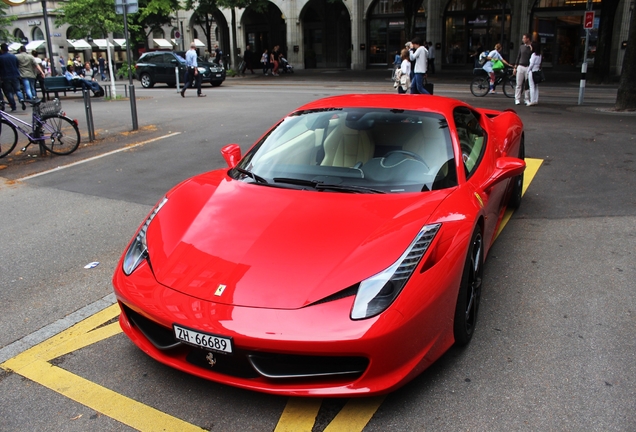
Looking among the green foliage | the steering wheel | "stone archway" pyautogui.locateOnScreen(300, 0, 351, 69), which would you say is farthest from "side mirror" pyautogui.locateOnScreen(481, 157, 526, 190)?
"stone archway" pyautogui.locateOnScreen(300, 0, 351, 69)

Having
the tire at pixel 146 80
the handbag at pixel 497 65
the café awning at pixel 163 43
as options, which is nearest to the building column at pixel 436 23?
the tire at pixel 146 80

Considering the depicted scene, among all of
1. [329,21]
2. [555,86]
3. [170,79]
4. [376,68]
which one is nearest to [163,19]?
[329,21]

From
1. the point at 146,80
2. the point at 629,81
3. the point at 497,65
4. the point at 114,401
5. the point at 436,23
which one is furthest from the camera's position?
the point at 436,23

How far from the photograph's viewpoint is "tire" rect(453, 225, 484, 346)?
3059 millimetres

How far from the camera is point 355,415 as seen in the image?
2688 millimetres

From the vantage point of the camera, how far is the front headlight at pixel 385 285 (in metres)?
2.56

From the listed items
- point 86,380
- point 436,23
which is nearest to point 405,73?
point 86,380

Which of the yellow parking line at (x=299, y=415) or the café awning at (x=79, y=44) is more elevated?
the café awning at (x=79, y=44)

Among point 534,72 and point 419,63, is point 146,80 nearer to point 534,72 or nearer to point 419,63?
point 419,63

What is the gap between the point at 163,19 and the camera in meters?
45.9

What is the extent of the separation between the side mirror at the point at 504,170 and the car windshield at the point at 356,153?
39 centimetres

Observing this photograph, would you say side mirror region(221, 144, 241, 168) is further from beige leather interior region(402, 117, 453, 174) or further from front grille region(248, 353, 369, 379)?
front grille region(248, 353, 369, 379)

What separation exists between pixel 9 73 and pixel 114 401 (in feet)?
55.9

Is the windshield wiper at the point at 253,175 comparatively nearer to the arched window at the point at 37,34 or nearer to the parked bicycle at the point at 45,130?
the parked bicycle at the point at 45,130
